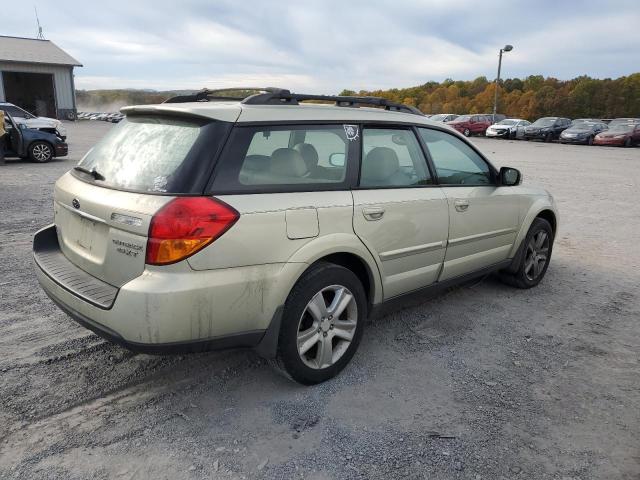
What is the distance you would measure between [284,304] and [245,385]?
0.68 meters

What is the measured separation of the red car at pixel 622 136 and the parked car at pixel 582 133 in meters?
0.84

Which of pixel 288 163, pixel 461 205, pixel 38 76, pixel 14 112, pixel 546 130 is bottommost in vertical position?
pixel 461 205

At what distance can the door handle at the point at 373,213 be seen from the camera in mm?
3217

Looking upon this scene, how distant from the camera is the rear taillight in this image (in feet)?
8.13

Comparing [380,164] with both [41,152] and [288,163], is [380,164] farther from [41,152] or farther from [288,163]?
[41,152]

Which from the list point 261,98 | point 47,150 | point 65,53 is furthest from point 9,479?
point 65,53

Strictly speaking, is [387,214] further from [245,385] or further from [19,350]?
[19,350]

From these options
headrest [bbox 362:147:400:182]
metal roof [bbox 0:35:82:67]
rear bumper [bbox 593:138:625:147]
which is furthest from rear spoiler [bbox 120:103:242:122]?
metal roof [bbox 0:35:82:67]

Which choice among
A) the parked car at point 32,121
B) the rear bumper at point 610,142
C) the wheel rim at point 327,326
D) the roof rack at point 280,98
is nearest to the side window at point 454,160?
the roof rack at point 280,98

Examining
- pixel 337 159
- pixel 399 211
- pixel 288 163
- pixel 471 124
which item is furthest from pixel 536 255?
pixel 471 124

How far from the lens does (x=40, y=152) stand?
14.1 m

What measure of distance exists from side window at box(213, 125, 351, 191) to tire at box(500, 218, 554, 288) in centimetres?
248

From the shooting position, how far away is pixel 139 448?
256 cm

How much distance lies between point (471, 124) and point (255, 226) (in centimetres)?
3606
